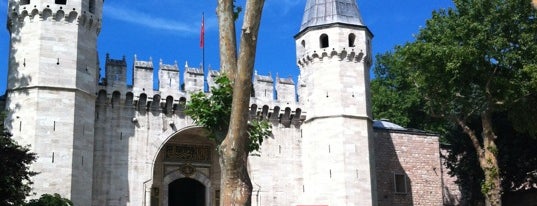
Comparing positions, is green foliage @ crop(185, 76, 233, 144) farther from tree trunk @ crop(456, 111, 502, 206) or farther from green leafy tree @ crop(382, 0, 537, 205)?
tree trunk @ crop(456, 111, 502, 206)

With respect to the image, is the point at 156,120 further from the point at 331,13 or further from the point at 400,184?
the point at 400,184

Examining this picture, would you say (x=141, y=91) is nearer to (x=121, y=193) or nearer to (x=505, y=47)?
(x=121, y=193)

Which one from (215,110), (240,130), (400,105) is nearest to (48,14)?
(215,110)

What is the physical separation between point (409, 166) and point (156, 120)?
11105 millimetres

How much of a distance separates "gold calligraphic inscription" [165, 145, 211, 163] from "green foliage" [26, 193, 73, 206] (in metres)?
6.31

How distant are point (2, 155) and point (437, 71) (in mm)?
14264

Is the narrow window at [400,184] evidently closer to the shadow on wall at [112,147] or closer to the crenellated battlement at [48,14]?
the shadow on wall at [112,147]

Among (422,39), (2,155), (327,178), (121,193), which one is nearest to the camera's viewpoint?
Answer: (2,155)

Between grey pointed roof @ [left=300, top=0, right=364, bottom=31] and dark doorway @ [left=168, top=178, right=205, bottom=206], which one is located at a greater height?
grey pointed roof @ [left=300, top=0, right=364, bottom=31]

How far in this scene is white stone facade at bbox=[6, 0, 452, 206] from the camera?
2242cm

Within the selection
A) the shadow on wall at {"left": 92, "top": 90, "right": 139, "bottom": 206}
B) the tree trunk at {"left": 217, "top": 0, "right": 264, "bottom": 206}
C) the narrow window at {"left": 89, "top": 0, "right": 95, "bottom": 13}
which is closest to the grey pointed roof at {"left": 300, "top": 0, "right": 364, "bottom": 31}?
the shadow on wall at {"left": 92, "top": 90, "right": 139, "bottom": 206}

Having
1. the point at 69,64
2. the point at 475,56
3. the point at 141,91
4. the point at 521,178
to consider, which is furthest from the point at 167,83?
the point at 521,178

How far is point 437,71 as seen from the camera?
2455 cm

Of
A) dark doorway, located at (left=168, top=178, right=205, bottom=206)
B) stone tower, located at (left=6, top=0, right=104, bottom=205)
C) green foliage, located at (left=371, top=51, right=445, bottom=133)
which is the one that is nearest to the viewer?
stone tower, located at (left=6, top=0, right=104, bottom=205)
